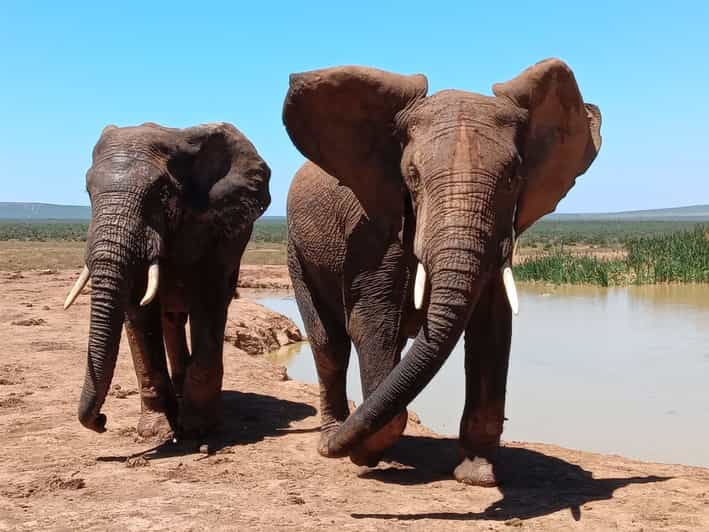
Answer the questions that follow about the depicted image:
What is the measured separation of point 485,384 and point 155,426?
2.87m

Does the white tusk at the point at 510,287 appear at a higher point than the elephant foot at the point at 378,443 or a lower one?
higher

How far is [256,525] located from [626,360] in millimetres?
8464

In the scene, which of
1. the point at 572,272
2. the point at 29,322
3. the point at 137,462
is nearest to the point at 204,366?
the point at 137,462

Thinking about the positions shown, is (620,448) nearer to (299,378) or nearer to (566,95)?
(566,95)

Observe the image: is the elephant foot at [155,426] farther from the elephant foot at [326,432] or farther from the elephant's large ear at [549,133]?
the elephant's large ear at [549,133]

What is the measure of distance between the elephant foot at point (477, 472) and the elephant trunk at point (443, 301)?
142cm

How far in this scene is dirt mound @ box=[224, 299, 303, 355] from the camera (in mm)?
13102

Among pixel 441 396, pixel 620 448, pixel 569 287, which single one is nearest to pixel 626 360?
pixel 441 396

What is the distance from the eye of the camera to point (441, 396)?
10086 millimetres

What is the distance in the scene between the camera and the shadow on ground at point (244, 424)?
6.62 m

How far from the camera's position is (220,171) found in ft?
23.4

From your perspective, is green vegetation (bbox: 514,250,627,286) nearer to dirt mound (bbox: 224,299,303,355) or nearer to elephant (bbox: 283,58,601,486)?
dirt mound (bbox: 224,299,303,355)

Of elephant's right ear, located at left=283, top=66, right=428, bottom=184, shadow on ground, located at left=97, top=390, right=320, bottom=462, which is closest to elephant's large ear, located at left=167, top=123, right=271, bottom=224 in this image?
elephant's right ear, located at left=283, top=66, right=428, bottom=184

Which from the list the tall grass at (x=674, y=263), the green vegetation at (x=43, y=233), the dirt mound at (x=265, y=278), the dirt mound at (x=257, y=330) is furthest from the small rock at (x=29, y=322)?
the green vegetation at (x=43, y=233)
